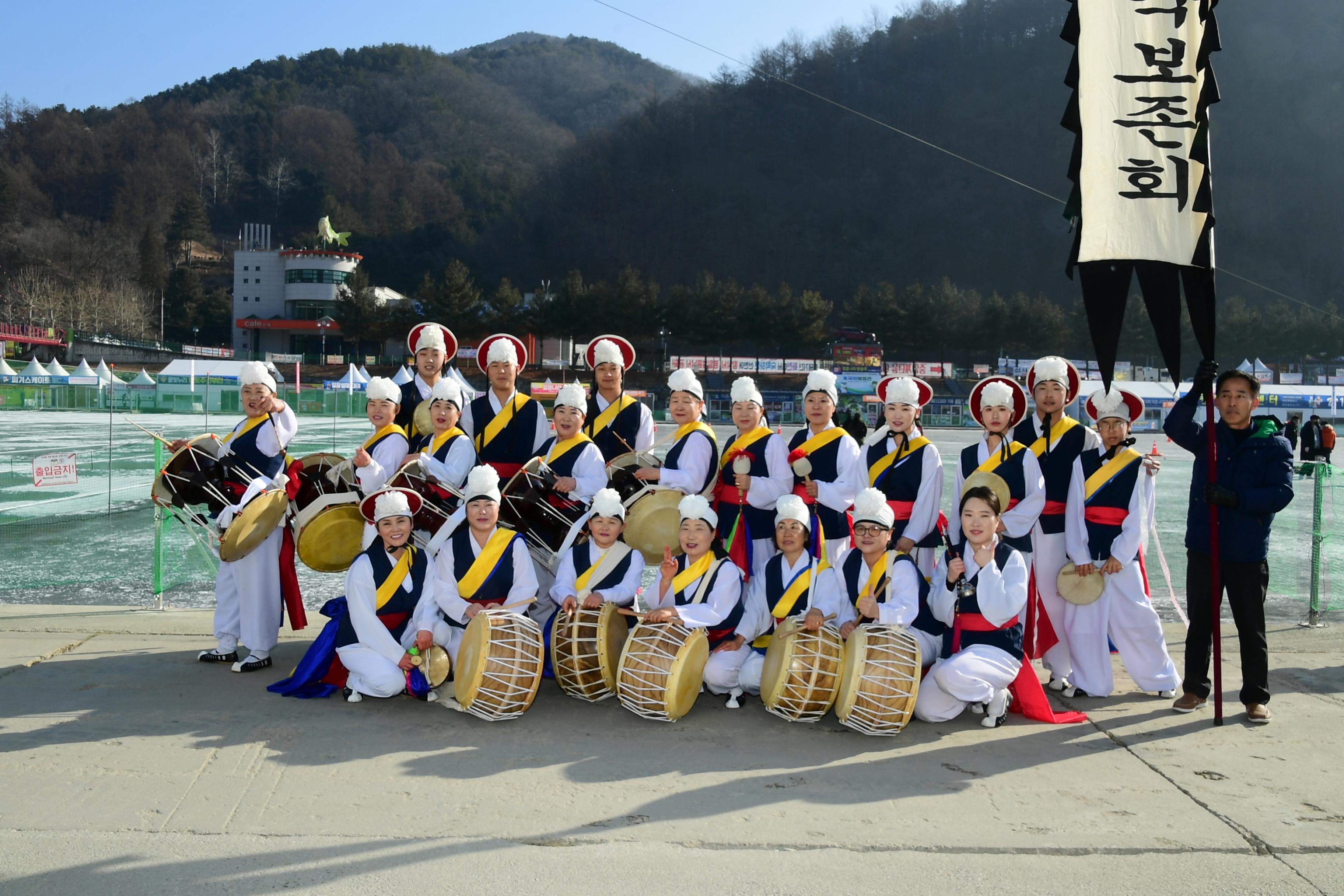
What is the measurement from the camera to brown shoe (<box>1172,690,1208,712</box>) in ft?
18.0

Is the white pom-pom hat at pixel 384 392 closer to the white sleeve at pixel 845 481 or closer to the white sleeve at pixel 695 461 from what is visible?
the white sleeve at pixel 695 461

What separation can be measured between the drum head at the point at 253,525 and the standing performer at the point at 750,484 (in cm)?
259

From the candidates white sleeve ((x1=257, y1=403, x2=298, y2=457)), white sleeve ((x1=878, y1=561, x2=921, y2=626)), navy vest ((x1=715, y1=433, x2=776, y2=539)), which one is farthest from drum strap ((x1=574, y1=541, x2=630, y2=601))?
white sleeve ((x1=257, y1=403, x2=298, y2=457))

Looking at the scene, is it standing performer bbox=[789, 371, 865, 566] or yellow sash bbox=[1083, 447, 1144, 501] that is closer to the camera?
yellow sash bbox=[1083, 447, 1144, 501]

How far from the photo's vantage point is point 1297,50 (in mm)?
129000

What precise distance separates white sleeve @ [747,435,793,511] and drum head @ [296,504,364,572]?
2.32 metres

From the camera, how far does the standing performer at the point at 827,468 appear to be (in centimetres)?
592

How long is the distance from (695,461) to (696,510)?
651mm

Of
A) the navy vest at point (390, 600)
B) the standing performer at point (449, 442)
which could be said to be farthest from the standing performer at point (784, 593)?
the standing performer at point (449, 442)

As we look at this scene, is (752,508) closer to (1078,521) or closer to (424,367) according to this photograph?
(1078,521)

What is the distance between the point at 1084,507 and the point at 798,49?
15531 centimetres

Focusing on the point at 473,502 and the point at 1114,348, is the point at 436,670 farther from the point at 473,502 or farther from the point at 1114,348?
the point at 1114,348

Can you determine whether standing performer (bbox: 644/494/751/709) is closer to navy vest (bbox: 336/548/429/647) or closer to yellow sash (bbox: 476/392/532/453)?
navy vest (bbox: 336/548/429/647)

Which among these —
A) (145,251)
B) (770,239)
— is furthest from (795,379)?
(145,251)
